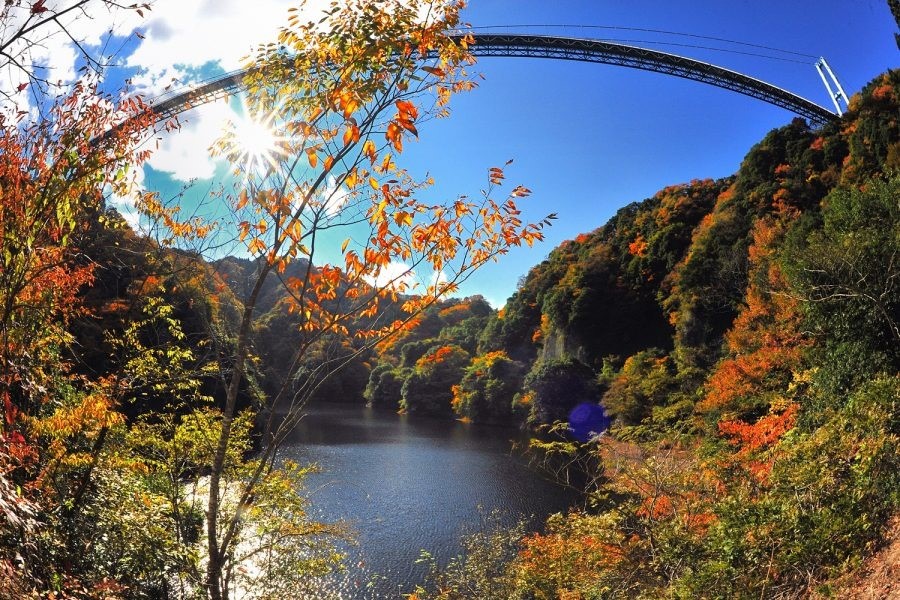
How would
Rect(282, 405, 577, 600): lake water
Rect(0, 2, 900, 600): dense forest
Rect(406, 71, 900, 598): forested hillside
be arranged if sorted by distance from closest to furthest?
Rect(0, 2, 900, 600): dense forest, Rect(406, 71, 900, 598): forested hillside, Rect(282, 405, 577, 600): lake water

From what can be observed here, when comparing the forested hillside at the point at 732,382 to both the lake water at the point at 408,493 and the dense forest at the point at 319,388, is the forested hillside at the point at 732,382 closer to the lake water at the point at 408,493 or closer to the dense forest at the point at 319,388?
the dense forest at the point at 319,388

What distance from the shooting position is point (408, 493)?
852 inches

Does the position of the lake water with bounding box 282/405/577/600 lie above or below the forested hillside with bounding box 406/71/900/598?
below

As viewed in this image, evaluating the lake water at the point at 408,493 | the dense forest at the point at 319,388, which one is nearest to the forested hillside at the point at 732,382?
the dense forest at the point at 319,388

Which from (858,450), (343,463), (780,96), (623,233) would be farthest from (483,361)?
(858,450)

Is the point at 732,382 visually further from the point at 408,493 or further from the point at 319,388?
the point at 319,388

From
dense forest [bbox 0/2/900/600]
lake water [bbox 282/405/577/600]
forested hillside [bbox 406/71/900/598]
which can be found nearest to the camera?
dense forest [bbox 0/2/900/600]

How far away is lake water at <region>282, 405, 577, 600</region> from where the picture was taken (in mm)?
14636

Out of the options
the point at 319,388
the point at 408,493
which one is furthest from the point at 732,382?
the point at 319,388

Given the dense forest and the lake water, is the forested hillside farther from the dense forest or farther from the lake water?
the lake water

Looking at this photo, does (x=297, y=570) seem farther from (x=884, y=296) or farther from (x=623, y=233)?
(x=623, y=233)

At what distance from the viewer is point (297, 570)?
9.60 m

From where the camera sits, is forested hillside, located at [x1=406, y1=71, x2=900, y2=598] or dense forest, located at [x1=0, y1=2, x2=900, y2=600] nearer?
dense forest, located at [x1=0, y1=2, x2=900, y2=600]

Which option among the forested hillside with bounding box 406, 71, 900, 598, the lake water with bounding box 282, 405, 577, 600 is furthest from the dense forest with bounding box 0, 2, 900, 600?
the lake water with bounding box 282, 405, 577, 600
